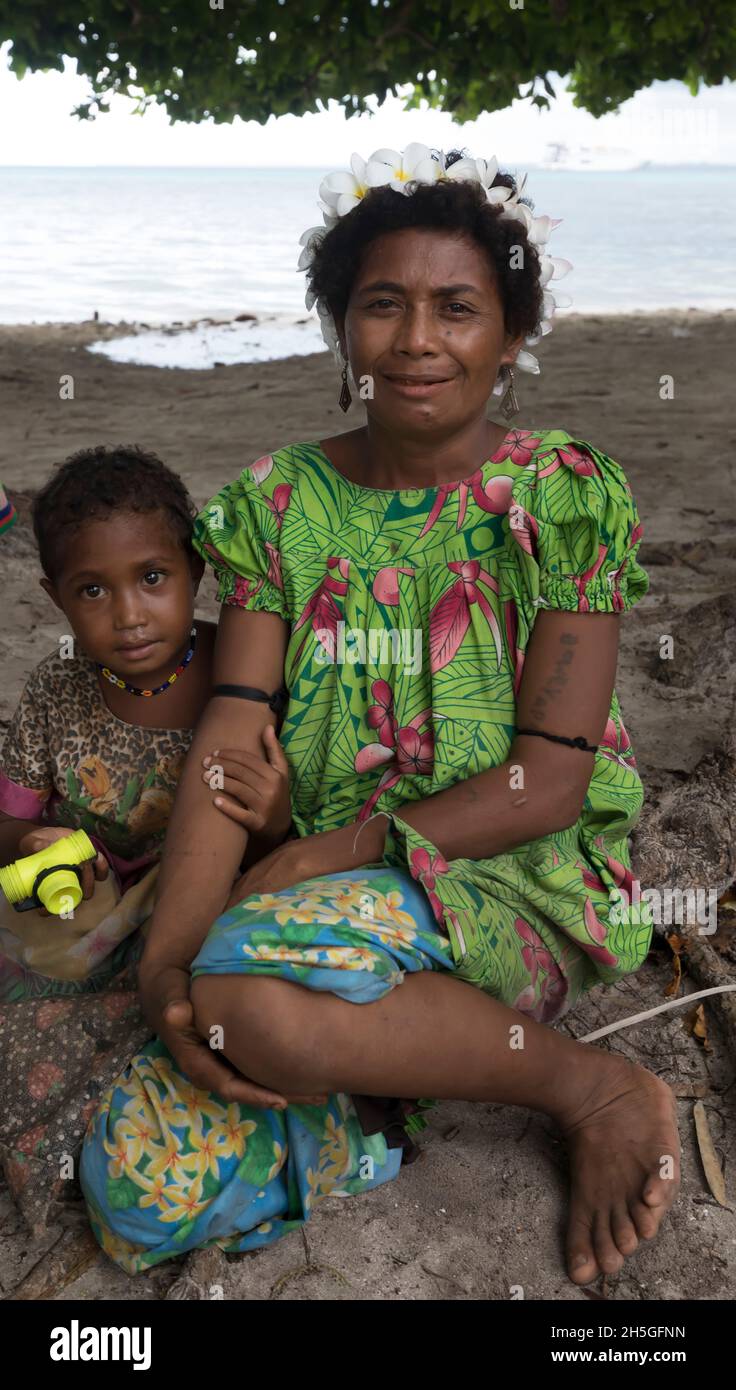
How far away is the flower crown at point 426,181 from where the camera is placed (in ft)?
6.13

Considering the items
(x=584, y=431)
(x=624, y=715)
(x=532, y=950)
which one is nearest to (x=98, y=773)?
(x=532, y=950)

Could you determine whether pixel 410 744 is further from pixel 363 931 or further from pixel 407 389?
pixel 407 389

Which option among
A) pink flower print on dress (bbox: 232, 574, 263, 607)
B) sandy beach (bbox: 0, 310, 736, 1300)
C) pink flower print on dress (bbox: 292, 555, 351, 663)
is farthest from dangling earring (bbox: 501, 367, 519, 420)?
sandy beach (bbox: 0, 310, 736, 1300)

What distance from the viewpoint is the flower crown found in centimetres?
187

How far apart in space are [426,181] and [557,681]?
30.5 inches

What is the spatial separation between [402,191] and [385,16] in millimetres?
7212

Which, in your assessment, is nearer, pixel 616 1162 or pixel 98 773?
pixel 616 1162

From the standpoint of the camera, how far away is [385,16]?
8078mm

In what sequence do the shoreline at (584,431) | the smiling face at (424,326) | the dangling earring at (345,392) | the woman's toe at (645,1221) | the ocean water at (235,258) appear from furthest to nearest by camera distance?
the ocean water at (235,258), the shoreline at (584,431), the dangling earring at (345,392), the smiling face at (424,326), the woman's toe at (645,1221)

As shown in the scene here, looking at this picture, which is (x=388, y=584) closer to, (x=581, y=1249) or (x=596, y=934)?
(x=596, y=934)

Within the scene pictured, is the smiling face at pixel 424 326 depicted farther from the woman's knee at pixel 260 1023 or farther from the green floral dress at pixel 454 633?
the woman's knee at pixel 260 1023

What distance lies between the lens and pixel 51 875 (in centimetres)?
188

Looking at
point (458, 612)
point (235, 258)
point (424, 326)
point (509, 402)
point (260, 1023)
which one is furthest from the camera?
point (235, 258)

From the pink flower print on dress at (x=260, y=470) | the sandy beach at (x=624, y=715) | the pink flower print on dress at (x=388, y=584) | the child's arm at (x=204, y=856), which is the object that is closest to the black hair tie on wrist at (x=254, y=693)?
the child's arm at (x=204, y=856)
